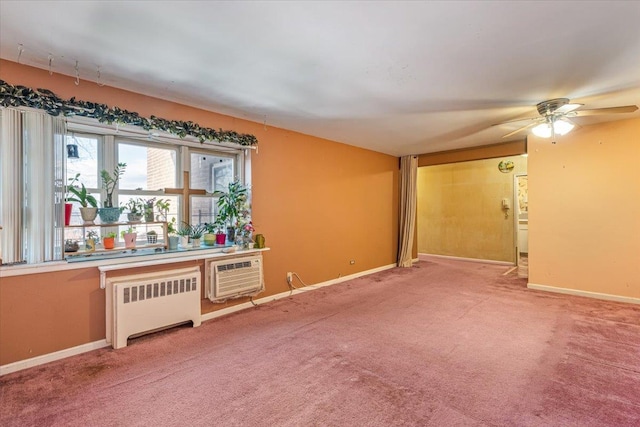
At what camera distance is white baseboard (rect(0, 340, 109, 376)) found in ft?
7.63

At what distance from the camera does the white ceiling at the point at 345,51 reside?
1.78 m

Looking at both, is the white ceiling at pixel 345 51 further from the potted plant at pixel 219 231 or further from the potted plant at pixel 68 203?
the potted plant at pixel 219 231

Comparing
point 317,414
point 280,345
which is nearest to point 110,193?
point 280,345

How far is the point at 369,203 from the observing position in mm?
5930

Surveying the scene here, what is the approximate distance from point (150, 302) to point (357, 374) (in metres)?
2.05

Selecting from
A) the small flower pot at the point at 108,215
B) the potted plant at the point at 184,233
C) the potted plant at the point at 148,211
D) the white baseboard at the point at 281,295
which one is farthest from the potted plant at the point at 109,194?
the white baseboard at the point at 281,295

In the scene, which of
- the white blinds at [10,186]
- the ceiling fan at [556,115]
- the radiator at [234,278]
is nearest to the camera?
the white blinds at [10,186]

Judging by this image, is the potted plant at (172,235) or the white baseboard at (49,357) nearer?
the white baseboard at (49,357)

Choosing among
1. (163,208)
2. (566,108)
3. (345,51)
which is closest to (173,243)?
(163,208)

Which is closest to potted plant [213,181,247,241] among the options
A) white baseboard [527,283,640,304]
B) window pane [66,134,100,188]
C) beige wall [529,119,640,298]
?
window pane [66,134,100,188]

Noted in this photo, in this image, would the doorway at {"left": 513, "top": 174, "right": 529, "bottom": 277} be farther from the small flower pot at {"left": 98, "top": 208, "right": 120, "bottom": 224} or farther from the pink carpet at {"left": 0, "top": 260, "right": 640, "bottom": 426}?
the small flower pot at {"left": 98, "top": 208, "right": 120, "bottom": 224}

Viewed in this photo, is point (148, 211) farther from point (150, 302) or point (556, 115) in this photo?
point (556, 115)

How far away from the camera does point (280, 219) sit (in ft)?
14.2

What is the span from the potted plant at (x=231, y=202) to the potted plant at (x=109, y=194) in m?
1.06
